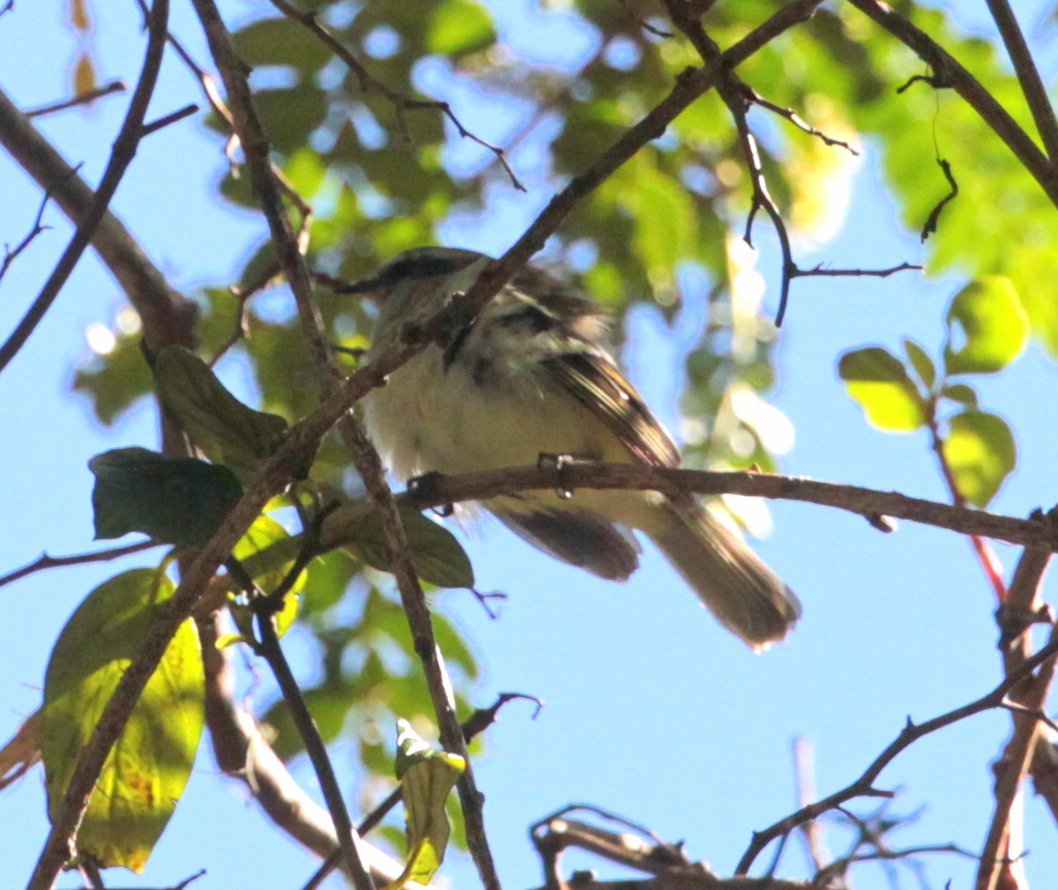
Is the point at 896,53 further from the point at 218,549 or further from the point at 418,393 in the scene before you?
the point at 218,549

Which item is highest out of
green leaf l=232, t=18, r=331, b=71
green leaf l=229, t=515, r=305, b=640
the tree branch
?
green leaf l=232, t=18, r=331, b=71

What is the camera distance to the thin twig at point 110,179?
87.7 inches

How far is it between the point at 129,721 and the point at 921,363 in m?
1.54

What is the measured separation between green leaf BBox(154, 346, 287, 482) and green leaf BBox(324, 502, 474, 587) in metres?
0.17

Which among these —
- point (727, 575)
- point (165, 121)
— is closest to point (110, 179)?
point (165, 121)

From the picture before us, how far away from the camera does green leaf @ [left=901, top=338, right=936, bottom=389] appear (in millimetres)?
2717

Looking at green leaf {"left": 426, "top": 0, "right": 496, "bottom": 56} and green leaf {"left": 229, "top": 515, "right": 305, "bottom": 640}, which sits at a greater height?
green leaf {"left": 426, "top": 0, "right": 496, "bottom": 56}

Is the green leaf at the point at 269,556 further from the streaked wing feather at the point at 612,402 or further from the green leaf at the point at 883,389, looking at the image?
the streaked wing feather at the point at 612,402

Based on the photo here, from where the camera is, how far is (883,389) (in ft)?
9.00

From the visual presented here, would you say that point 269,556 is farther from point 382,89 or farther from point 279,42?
point 279,42

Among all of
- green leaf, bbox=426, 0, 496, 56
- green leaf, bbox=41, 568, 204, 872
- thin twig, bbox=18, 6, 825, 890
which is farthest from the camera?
green leaf, bbox=426, 0, 496, 56

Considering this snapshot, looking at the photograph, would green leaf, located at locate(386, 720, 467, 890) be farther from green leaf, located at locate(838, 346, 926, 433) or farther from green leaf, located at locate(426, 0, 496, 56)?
green leaf, located at locate(426, 0, 496, 56)

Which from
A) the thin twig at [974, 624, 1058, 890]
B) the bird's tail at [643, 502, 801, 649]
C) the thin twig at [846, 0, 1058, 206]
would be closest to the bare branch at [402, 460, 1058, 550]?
the thin twig at [974, 624, 1058, 890]

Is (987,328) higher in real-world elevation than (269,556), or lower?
higher
